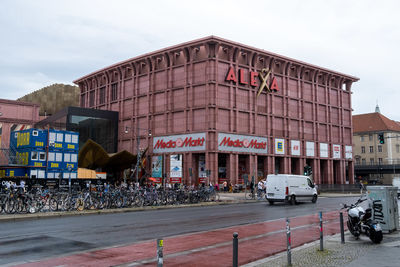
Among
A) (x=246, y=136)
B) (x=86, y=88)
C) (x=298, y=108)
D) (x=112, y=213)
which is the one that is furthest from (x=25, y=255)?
(x=86, y=88)

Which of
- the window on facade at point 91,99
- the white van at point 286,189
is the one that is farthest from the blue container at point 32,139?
the window on facade at point 91,99

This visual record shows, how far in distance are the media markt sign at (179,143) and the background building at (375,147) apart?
5255 centimetres

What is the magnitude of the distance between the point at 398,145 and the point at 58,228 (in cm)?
9883

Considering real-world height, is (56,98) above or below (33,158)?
above

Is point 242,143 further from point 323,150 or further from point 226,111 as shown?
point 323,150

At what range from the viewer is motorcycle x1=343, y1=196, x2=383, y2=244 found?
10414mm

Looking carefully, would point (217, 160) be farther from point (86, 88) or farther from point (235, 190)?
point (86, 88)

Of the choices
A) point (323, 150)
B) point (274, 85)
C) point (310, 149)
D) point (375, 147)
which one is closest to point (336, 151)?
point (323, 150)

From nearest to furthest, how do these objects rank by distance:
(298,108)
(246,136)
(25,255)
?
(25,255) < (246,136) < (298,108)

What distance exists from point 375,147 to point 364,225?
9589cm

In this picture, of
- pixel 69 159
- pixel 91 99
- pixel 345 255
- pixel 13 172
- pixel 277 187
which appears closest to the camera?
pixel 345 255

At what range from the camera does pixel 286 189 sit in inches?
1081

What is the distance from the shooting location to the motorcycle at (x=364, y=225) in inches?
410

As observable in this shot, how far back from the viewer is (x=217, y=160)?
176 ft
